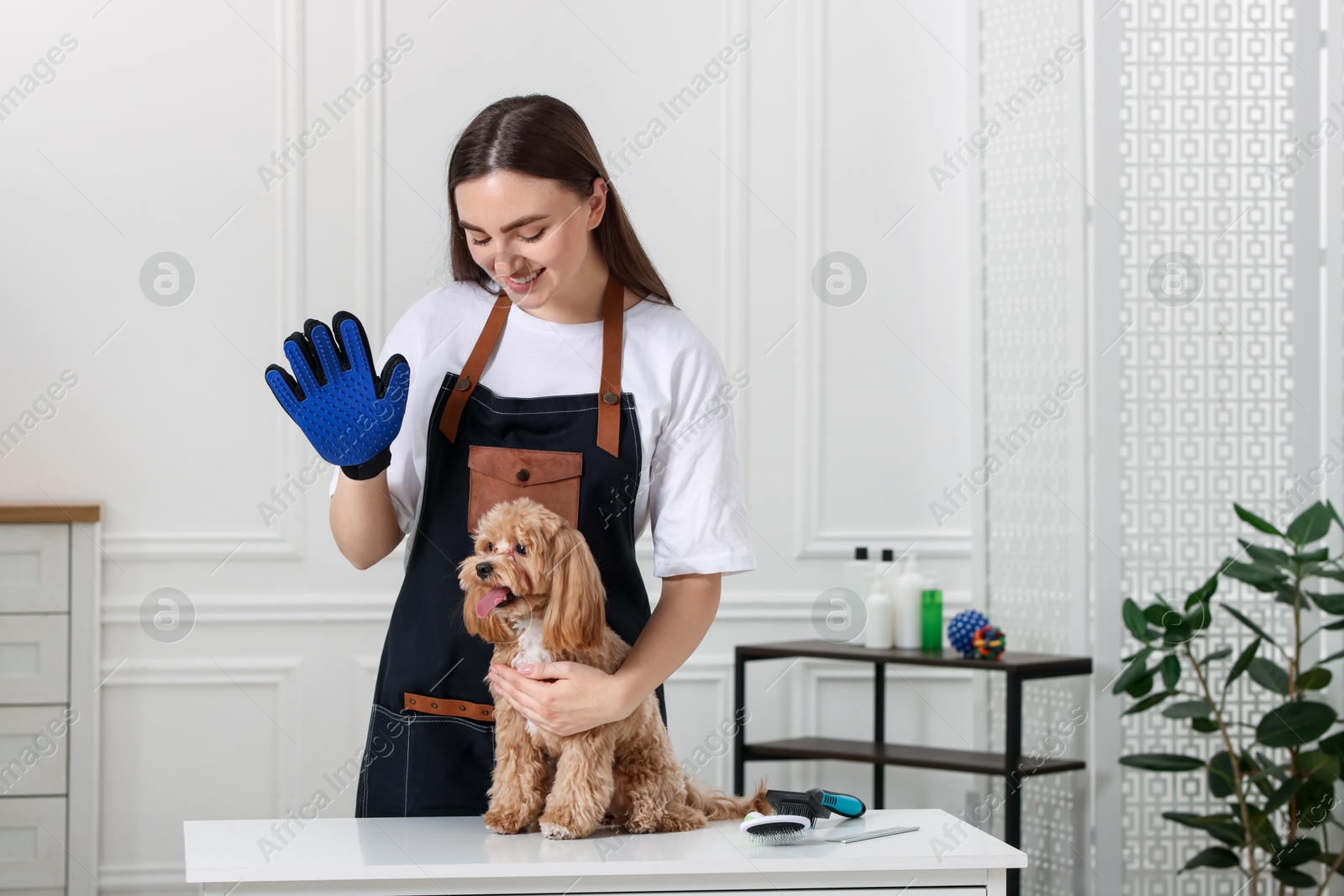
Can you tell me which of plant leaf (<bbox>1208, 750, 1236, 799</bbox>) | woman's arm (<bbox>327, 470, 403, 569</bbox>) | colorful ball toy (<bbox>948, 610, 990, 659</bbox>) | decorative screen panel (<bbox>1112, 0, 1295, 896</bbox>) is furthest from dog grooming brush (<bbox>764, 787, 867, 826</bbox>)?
decorative screen panel (<bbox>1112, 0, 1295, 896</bbox>)

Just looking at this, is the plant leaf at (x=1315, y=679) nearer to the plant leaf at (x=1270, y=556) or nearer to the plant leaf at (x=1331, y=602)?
the plant leaf at (x=1331, y=602)

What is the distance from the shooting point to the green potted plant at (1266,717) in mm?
2830

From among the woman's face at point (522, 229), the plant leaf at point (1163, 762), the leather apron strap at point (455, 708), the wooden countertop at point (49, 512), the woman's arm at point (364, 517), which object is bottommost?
the plant leaf at point (1163, 762)

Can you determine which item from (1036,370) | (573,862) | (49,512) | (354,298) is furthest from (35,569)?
(1036,370)

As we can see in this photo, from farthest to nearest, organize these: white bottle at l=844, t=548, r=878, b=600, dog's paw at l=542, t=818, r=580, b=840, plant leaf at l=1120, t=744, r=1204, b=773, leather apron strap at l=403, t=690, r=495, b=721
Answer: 1. white bottle at l=844, t=548, r=878, b=600
2. plant leaf at l=1120, t=744, r=1204, b=773
3. leather apron strap at l=403, t=690, r=495, b=721
4. dog's paw at l=542, t=818, r=580, b=840

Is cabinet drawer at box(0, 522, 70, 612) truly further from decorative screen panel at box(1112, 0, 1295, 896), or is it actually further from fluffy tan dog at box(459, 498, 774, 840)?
decorative screen panel at box(1112, 0, 1295, 896)

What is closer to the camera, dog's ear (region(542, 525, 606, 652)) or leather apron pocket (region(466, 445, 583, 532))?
dog's ear (region(542, 525, 606, 652))

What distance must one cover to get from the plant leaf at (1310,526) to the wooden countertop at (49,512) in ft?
9.50

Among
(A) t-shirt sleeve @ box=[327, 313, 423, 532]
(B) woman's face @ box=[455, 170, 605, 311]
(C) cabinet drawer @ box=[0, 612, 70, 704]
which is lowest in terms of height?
(C) cabinet drawer @ box=[0, 612, 70, 704]

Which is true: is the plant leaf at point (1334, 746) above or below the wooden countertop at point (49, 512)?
below

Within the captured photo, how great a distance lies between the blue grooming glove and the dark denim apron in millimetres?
171

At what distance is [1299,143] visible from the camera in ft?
10.2

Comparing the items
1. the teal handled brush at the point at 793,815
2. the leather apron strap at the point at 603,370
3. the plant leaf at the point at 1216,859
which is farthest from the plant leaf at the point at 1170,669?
the leather apron strap at the point at 603,370

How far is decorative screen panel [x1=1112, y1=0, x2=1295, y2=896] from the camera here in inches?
124
